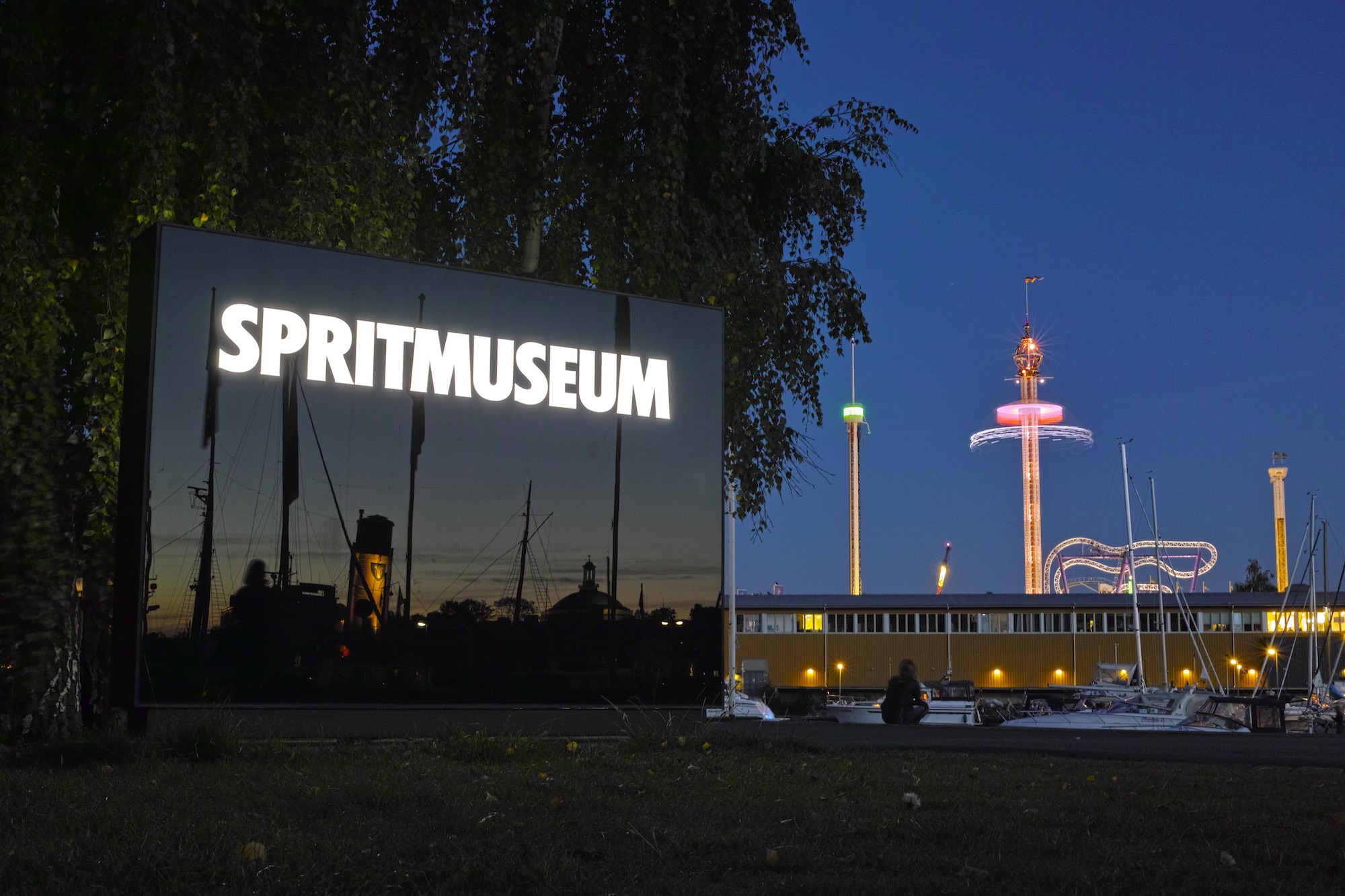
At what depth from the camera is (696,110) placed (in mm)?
14547

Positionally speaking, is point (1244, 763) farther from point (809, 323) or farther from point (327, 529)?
point (809, 323)

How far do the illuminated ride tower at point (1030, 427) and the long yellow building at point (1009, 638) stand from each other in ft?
152

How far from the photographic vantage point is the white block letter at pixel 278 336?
8961 millimetres

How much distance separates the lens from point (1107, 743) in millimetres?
12203

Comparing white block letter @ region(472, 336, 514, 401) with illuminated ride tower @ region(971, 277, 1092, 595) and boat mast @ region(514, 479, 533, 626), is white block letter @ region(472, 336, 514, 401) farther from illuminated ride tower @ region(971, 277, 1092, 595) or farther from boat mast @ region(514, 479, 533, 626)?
illuminated ride tower @ region(971, 277, 1092, 595)

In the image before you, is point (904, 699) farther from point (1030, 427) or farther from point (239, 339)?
point (1030, 427)

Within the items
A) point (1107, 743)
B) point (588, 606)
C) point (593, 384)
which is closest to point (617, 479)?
point (593, 384)

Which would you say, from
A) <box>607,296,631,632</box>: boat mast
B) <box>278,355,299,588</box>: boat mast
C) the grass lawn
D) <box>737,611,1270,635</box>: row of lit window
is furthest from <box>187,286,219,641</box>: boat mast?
<box>737,611,1270,635</box>: row of lit window

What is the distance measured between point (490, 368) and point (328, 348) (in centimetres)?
131

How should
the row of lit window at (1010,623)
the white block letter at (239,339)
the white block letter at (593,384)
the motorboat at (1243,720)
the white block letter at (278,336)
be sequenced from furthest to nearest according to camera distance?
→ the row of lit window at (1010,623) < the motorboat at (1243,720) < the white block letter at (593,384) < the white block letter at (278,336) < the white block letter at (239,339)

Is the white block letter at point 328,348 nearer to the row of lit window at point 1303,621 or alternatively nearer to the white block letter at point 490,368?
the white block letter at point 490,368

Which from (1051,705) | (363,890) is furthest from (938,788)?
(1051,705)

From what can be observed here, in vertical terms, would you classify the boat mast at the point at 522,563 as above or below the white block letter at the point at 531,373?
below

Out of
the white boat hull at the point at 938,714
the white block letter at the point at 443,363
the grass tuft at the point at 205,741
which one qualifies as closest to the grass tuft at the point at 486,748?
the grass tuft at the point at 205,741
